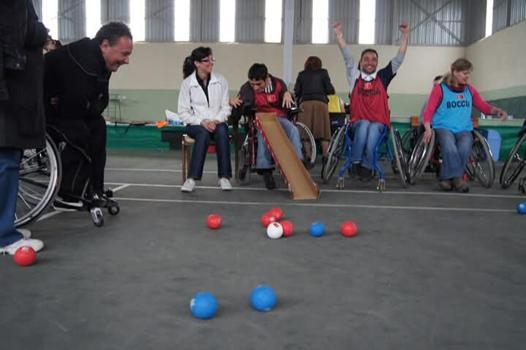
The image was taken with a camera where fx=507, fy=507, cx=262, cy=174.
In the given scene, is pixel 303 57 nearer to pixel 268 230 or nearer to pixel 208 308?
pixel 268 230

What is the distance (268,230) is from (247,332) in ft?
3.48

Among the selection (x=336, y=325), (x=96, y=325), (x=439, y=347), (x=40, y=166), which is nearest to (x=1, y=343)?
(x=96, y=325)

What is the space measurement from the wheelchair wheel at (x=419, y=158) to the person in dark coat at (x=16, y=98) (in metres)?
2.89

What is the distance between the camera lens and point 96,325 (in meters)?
1.31

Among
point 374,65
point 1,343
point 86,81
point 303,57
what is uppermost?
point 303,57

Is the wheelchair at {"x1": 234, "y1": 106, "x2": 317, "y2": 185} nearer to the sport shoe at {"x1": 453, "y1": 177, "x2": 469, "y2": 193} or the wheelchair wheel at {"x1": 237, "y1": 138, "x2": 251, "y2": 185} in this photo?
the wheelchair wheel at {"x1": 237, "y1": 138, "x2": 251, "y2": 185}

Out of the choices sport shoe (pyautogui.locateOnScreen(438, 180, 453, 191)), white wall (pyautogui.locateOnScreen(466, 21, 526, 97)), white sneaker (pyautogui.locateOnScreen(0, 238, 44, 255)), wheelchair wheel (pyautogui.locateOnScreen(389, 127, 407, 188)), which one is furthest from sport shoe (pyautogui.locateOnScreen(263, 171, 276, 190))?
white wall (pyautogui.locateOnScreen(466, 21, 526, 97))

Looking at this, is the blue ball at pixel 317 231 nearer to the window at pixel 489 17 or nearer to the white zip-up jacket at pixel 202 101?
the white zip-up jacket at pixel 202 101

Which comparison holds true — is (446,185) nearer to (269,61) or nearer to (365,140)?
(365,140)

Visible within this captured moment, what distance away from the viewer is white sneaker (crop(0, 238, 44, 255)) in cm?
198

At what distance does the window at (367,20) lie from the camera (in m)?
13.8

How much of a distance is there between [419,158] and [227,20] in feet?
35.8

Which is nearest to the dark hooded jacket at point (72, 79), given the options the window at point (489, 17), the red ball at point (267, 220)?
the red ball at point (267, 220)

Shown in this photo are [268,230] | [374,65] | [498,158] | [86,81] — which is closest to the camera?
[268,230]
